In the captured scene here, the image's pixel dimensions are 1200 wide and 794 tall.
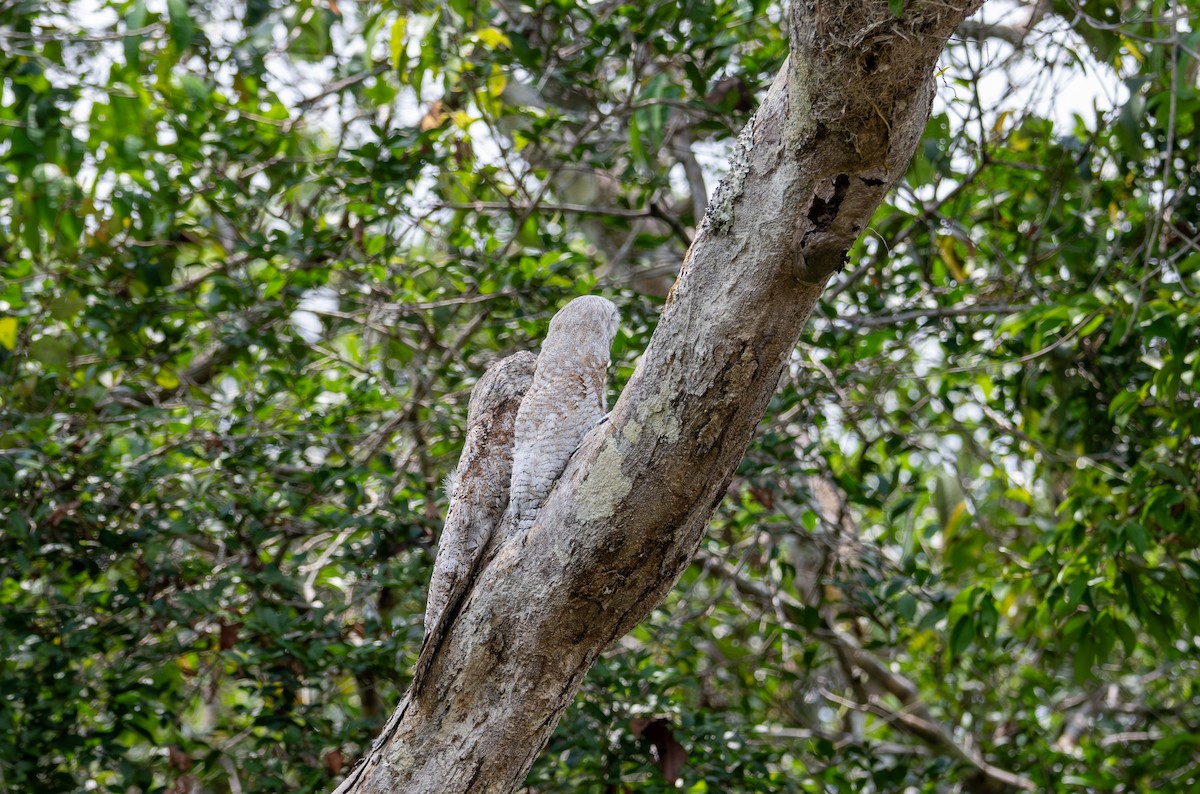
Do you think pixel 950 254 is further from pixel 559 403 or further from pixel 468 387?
pixel 559 403

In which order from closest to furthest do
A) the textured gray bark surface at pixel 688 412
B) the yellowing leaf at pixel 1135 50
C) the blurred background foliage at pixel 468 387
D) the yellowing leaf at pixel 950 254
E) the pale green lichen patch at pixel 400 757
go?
the textured gray bark surface at pixel 688 412 < the pale green lichen patch at pixel 400 757 < the blurred background foliage at pixel 468 387 < the yellowing leaf at pixel 1135 50 < the yellowing leaf at pixel 950 254

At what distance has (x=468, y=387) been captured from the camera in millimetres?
4305

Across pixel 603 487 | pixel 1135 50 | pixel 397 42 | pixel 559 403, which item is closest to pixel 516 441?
pixel 559 403

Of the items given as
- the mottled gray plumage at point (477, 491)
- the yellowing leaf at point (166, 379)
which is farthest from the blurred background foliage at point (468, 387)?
the mottled gray plumage at point (477, 491)

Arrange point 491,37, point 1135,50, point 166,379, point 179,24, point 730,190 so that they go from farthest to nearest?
point 166,379 → point 1135,50 → point 491,37 → point 179,24 → point 730,190

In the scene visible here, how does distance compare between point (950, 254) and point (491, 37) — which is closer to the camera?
point (491, 37)

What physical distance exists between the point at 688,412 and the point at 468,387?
2784 mm

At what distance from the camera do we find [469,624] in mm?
1799

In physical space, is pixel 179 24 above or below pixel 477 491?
above

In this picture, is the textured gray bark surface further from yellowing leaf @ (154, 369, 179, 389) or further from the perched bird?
yellowing leaf @ (154, 369, 179, 389)

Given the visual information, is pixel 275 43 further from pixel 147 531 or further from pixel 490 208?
pixel 147 531

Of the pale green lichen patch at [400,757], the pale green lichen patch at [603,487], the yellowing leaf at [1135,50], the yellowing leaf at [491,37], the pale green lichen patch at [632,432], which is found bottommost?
the pale green lichen patch at [400,757]

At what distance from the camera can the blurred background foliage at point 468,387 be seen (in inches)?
136

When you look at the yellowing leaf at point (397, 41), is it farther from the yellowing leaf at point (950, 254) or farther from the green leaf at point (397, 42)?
the yellowing leaf at point (950, 254)
